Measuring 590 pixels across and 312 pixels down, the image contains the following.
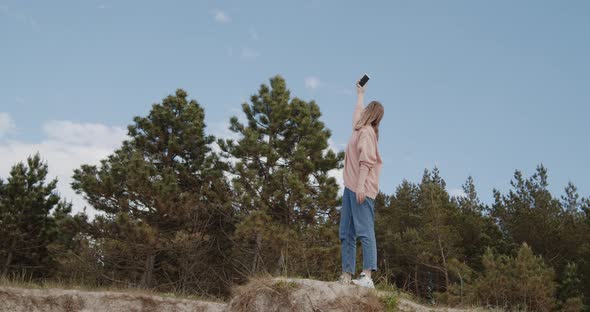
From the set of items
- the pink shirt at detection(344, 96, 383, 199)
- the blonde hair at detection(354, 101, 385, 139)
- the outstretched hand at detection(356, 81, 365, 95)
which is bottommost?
the pink shirt at detection(344, 96, 383, 199)

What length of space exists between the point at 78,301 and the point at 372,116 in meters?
6.39

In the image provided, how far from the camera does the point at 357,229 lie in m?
5.30

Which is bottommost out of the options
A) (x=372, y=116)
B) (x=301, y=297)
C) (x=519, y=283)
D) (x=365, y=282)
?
(x=301, y=297)

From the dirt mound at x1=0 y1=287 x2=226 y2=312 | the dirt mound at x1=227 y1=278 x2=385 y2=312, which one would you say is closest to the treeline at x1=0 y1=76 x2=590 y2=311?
the dirt mound at x1=0 y1=287 x2=226 y2=312

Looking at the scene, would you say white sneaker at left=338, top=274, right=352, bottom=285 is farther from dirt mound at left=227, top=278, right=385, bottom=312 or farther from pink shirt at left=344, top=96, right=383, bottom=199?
pink shirt at left=344, top=96, right=383, bottom=199

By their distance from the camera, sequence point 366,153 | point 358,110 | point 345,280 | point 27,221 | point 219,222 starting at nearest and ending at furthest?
point 366,153, point 345,280, point 358,110, point 219,222, point 27,221

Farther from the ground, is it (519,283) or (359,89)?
(359,89)

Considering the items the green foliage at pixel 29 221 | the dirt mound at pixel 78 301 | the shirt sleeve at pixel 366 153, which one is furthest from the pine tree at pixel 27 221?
the shirt sleeve at pixel 366 153

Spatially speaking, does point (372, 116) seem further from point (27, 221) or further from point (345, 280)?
point (27, 221)

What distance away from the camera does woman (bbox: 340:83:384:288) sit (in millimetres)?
5297

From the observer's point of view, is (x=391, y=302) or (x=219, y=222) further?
(x=219, y=222)

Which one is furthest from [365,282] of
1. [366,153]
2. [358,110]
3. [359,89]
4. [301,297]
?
[359,89]

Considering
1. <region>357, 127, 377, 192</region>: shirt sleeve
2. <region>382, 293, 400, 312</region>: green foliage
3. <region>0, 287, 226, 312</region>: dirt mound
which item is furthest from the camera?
<region>0, 287, 226, 312</region>: dirt mound

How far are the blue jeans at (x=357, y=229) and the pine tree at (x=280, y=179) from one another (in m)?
11.5
